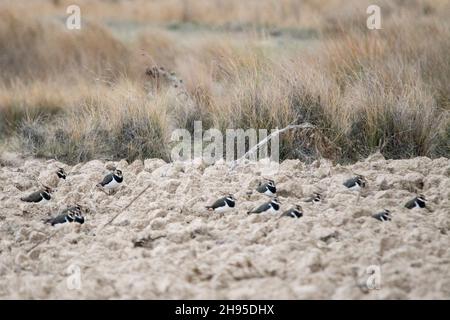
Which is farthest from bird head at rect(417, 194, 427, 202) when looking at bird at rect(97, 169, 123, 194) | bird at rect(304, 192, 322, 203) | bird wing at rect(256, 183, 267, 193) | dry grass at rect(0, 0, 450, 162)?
bird at rect(97, 169, 123, 194)

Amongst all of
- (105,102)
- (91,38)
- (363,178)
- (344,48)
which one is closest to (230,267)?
(363,178)

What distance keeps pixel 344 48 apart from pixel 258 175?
4022 mm

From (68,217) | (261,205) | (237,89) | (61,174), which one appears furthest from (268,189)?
(237,89)

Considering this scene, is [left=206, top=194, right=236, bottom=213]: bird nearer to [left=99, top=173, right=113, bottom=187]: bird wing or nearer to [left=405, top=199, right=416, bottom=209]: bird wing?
[left=99, top=173, right=113, bottom=187]: bird wing

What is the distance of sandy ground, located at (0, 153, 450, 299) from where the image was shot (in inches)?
174

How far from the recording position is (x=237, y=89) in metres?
7.88

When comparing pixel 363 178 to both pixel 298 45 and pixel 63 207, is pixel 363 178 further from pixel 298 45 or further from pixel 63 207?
pixel 298 45

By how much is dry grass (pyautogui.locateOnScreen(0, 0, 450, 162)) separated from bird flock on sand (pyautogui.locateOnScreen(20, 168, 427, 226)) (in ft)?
4.75

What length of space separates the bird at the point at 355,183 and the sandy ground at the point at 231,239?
0.05 m

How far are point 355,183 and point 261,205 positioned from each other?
0.76 meters

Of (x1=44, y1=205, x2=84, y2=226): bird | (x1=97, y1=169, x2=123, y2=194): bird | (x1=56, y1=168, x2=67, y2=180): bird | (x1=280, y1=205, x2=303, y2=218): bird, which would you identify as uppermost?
(x1=280, y1=205, x2=303, y2=218): bird

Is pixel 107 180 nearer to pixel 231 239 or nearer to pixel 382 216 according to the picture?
pixel 231 239

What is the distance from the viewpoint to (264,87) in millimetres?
7754

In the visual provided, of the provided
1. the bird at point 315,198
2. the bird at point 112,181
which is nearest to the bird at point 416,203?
the bird at point 315,198
